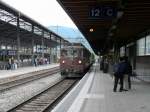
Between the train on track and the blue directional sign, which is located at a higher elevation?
the blue directional sign

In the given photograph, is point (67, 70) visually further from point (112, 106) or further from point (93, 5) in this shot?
point (112, 106)

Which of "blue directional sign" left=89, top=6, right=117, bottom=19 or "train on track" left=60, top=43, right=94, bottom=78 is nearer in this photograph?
"blue directional sign" left=89, top=6, right=117, bottom=19

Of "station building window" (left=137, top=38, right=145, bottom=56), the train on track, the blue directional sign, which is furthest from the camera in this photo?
the train on track

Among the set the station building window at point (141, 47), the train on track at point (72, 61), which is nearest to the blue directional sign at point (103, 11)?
the station building window at point (141, 47)

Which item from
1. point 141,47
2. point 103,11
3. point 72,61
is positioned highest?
point 103,11

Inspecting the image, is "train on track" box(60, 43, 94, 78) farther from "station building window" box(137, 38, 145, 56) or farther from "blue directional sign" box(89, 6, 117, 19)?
"blue directional sign" box(89, 6, 117, 19)

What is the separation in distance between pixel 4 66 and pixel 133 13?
1391 inches

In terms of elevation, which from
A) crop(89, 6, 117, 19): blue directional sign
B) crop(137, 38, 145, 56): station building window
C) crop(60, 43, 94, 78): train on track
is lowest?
crop(60, 43, 94, 78): train on track

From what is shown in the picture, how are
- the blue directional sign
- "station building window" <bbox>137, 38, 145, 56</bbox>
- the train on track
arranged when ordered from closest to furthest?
the blue directional sign
"station building window" <bbox>137, 38, 145, 56</bbox>
the train on track

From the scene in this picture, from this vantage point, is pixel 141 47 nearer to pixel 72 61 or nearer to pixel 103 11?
pixel 72 61

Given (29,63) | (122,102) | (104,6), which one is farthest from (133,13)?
(29,63)

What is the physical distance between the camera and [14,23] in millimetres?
53438

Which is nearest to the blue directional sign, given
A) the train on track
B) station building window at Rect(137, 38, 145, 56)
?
station building window at Rect(137, 38, 145, 56)

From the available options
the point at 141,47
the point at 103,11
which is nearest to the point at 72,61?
the point at 141,47
